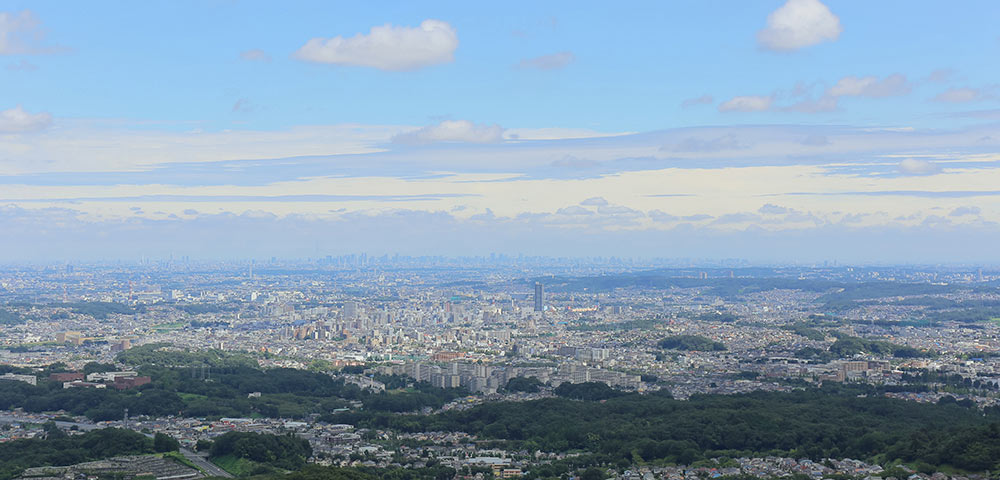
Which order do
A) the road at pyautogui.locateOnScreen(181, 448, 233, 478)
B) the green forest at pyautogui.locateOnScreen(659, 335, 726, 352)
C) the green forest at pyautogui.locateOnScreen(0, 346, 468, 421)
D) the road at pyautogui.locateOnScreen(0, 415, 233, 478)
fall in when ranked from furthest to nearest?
the green forest at pyautogui.locateOnScreen(659, 335, 726, 352), the green forest at pyautogui.locateOnScreen(0, 346, 468, 421), the road at pyautogui.locateOnScreen(0, 415, 233, 478), the road at pyautogui.locateOnScreen(181, 448, 233, 478)

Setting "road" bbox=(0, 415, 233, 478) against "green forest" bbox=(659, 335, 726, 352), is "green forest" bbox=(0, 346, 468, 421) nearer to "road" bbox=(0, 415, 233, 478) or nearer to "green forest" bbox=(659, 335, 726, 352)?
"road" bbox=(0, 415, 233, 478)

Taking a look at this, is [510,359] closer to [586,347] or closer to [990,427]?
[586,347]

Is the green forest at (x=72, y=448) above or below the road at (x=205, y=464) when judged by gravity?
above

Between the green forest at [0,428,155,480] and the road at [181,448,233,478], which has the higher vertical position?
the green forest at [0,428,155,480]

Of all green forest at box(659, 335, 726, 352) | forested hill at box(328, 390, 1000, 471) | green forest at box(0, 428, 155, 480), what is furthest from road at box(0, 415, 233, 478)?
green forest at box(659, 335, 726, 352)

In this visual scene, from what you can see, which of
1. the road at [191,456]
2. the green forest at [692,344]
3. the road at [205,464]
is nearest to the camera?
the road at [205,464]

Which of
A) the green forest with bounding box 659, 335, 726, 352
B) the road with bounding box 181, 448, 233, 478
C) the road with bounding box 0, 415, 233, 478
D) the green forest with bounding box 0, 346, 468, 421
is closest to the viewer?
the road with bounding box 181, 448, 233, 478

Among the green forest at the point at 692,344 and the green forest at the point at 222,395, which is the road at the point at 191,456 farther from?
the green forest at the point at 692,344

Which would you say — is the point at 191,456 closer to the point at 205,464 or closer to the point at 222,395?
the point at 205,464

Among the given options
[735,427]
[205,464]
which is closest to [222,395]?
[205,464]

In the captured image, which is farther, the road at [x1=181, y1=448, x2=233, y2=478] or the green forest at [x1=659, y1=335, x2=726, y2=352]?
the green forest at [x1=659, y1=335, x2=726, y2=352]

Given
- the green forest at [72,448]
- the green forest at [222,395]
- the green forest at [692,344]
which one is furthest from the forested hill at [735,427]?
the green forest at [692,344]

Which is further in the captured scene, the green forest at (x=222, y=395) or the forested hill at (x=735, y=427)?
the green forest at (x=222, y=395)
